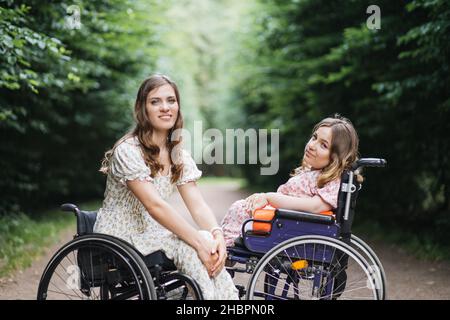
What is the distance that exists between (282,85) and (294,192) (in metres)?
7.59

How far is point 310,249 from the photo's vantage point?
2895mm

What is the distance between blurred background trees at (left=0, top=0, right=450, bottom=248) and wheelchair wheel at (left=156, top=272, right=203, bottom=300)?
263 centimetres

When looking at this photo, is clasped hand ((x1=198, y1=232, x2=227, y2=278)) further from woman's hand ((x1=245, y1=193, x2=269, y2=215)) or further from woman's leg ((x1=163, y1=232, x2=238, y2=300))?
woman's hand ((x1=245, y1=193, x2=269, y2=215))

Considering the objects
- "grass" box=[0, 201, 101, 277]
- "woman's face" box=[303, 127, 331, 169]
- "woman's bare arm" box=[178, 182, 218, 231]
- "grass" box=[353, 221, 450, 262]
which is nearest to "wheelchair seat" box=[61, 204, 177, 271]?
"woman's bare arm" box=[178, 182, 218, 231]

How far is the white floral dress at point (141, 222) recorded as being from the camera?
2.83 meters

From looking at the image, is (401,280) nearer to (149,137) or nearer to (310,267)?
(310,267)

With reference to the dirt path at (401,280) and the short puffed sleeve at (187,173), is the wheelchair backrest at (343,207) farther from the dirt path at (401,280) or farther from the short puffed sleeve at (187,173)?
the dirt path at (401,280)

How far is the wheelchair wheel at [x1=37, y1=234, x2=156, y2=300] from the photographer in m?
2.71

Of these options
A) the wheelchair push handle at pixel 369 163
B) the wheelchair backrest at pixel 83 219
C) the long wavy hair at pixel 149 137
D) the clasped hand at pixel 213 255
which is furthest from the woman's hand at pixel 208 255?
the wheelchair push handle at pixel 369 163

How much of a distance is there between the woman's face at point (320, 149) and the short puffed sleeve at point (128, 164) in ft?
3.25

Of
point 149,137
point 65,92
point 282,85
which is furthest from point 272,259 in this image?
point 282,85
